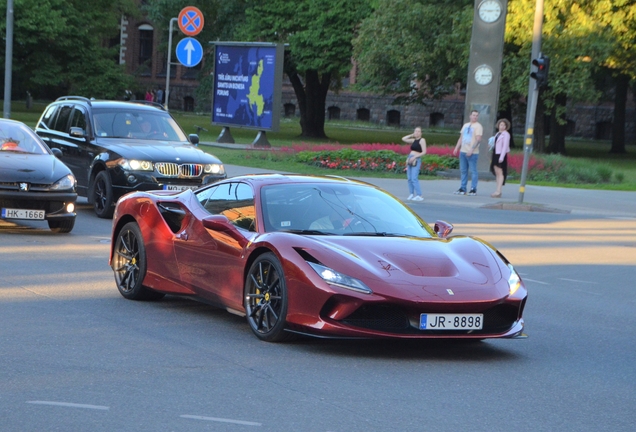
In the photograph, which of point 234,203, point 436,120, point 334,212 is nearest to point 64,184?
point 234,203

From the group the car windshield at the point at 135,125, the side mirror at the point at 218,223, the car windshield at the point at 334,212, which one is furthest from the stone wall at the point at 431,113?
the side mirror at the point at 218,223

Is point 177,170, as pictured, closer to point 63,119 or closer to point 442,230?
point 63,119

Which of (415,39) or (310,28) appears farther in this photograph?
(310,28)

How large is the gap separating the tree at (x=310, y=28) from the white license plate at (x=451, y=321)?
136ft

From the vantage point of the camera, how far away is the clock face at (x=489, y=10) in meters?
31.5

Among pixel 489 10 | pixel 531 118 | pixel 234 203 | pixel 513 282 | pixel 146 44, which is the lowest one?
pixel 513 282

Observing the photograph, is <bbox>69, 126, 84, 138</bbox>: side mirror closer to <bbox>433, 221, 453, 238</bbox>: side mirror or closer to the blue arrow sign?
<bbox>433, 221, 453, 238</bbox>: side mirror

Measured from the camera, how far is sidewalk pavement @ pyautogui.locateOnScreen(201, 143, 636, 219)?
2316 centimetres

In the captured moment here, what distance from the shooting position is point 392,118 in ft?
253

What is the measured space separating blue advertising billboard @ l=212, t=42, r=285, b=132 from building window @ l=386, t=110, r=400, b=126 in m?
37.3

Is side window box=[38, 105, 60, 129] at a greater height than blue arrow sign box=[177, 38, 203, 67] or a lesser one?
lesser

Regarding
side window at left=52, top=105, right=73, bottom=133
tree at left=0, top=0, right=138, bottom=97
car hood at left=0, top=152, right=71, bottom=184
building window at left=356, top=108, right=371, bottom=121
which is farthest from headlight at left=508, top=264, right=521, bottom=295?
building window at left=356, top=108, right=371, bottom=121

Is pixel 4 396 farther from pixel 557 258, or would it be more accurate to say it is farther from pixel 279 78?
pixel 279 78

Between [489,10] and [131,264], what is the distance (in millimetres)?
23604
